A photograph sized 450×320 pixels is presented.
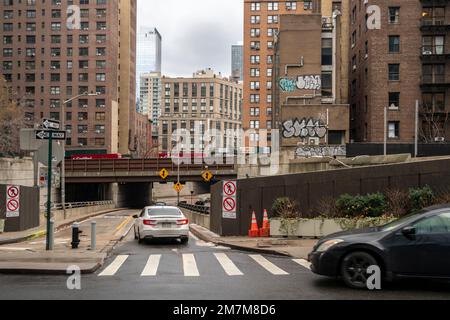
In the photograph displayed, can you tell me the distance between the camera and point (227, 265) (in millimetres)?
13922


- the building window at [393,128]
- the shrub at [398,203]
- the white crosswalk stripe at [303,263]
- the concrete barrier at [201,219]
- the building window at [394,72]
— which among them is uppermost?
the building window at [394,72]

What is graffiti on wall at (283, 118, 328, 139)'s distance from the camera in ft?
201

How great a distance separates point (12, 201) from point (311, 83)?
4761cm

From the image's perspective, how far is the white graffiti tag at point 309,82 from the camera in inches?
2635

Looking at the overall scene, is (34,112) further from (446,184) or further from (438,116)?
(446,184)

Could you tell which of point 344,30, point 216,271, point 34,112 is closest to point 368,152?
point 344,30

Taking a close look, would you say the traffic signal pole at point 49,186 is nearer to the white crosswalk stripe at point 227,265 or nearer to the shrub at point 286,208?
the white crosswalk stripe at point 227,265

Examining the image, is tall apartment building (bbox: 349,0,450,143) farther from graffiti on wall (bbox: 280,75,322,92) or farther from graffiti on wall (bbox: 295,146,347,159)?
graffiti on wall (bbox: 280,75,322,92)

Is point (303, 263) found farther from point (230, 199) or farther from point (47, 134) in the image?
point (230, 199)

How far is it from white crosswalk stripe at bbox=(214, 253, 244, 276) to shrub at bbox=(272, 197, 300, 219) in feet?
15.3

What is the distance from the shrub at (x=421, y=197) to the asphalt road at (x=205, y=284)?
16.5 feet

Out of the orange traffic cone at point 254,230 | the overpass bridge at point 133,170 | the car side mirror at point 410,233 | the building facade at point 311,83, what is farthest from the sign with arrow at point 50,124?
the overpass bridge at point 133,170

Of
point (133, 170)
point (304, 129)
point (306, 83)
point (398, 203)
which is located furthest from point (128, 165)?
point (398, 203)

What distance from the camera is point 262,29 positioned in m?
119
